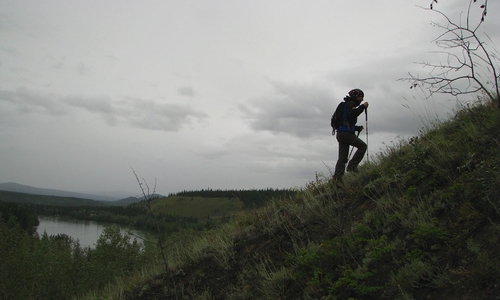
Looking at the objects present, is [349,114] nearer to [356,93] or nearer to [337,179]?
[356,93]

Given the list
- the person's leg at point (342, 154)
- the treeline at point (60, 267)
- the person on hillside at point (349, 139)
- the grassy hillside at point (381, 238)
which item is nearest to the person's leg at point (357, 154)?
the person on hillside at point (349, 139)

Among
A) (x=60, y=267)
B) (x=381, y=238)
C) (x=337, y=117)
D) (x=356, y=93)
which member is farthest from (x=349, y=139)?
(x=60, y=267)

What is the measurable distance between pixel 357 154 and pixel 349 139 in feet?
1.35

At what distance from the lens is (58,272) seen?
24.8 m

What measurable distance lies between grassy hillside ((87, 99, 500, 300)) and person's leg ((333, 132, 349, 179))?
344mm

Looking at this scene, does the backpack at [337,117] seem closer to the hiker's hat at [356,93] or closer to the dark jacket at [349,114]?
the dark jacket at [349,114]

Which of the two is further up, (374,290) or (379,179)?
(379,179)

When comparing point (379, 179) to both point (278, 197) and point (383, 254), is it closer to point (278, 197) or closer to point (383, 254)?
point (383, 254)

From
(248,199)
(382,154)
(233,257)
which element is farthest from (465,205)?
(248,199)

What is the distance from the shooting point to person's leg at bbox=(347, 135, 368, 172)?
6.57 meters

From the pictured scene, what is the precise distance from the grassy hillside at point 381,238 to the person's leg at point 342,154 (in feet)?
1.13

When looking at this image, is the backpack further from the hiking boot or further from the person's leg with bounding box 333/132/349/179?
the hiking boot

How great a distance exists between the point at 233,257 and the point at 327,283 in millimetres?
2279

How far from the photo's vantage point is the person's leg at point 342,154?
659 centimetres
